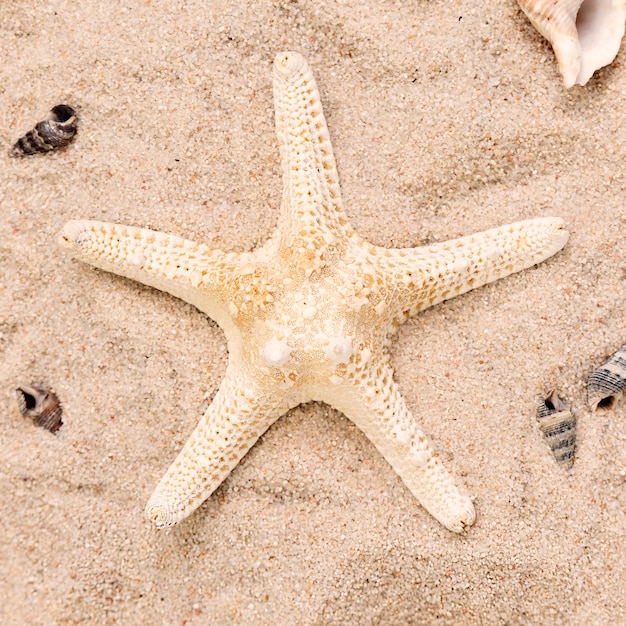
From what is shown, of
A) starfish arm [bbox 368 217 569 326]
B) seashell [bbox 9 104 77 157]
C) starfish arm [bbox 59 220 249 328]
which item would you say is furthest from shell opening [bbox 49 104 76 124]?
starfish arm [bbox 368 217 569 326]

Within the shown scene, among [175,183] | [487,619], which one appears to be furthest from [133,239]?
[487,619]

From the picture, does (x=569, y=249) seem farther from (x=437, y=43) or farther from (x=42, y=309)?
(x=42, y=309)

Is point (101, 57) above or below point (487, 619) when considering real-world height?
above

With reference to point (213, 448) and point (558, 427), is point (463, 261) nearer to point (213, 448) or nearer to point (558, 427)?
point (558, 427)

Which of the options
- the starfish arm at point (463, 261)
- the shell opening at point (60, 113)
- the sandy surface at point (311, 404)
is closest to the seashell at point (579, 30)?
the sandy surface at point (311, 404)

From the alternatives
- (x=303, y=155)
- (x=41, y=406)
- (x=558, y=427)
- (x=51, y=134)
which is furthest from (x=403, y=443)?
(x=51, y=134)
